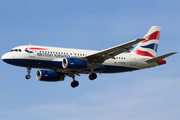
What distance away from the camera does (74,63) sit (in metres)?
42.9

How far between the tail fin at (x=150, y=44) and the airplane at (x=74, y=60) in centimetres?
126

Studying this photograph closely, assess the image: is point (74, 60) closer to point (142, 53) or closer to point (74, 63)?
point (74, 63)

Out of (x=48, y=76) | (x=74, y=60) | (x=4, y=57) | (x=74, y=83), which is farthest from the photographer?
A: (x=74, y=83)

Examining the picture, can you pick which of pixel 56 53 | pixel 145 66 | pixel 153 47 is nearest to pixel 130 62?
pixel 145 66

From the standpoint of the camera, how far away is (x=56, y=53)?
44.2 meters

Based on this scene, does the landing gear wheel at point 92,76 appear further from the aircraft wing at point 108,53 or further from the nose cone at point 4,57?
the nose cone at point 4,57

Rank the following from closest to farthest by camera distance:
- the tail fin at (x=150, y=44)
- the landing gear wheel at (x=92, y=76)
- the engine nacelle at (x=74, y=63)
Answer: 1. the engine nacelle at (x=74, y=63)
2. the landing gear wheel at (x=92, y=76)
3. the tail fin at (x=150, y=44)

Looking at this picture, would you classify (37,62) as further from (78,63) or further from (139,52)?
(139,52)

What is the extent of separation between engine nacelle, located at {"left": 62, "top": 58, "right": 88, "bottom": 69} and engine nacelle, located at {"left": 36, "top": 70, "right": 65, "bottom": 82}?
6.19 meters

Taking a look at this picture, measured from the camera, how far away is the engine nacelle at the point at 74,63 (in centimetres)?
4262

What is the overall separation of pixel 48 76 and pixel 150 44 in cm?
1625

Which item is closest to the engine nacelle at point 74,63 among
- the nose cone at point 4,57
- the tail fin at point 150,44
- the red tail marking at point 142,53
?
the nose cone at point 4,57

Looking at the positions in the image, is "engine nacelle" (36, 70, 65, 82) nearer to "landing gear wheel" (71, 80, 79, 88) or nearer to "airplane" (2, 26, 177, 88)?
"airplane" (2, 26, 177, 88)

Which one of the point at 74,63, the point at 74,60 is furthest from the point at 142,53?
the point at 74,63
